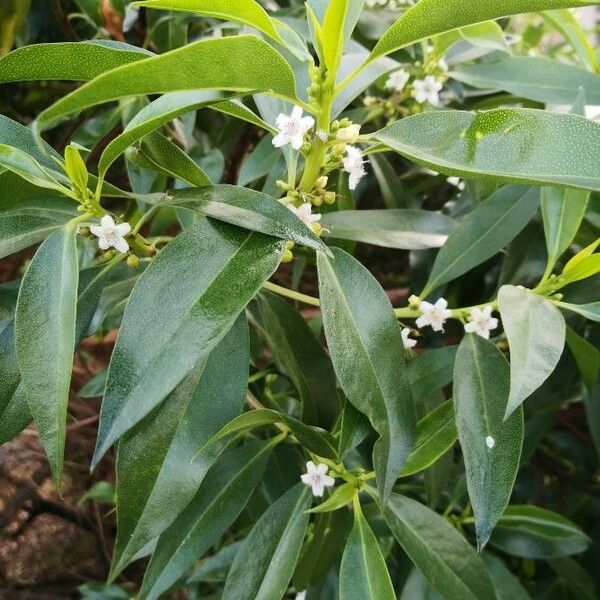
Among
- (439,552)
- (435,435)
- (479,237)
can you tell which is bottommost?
(439,552)

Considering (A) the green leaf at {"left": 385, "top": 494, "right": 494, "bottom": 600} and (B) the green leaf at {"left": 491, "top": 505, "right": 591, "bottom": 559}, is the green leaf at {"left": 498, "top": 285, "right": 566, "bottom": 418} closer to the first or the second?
(A) the green leaf at {"left": 385, "top": 494, "right": 494, "bottom": 600}

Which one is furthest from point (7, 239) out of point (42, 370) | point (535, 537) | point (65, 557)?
point (65, 557)

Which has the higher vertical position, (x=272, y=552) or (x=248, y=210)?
(x=248, y=210)

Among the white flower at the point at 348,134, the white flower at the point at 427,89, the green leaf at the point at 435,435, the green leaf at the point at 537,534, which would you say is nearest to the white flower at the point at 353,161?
the white flower at the point at 348,134

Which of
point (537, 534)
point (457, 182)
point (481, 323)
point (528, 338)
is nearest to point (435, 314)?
point (481, 323)

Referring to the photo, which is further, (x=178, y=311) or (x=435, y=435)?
(x=435, y=435)

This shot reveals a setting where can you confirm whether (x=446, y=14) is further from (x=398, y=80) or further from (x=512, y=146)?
(x=398, y=80)

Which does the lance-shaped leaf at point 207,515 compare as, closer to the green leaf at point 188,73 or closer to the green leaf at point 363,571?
the green leaf at point 363,571
